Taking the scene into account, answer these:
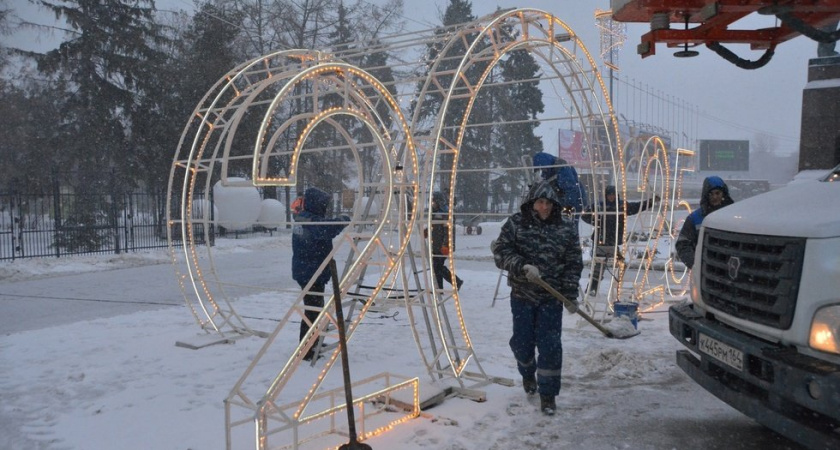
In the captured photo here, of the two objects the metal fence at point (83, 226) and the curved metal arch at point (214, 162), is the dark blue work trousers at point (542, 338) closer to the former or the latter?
the curved metal arch at point (214, 162)

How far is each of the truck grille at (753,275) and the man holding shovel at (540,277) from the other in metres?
1.02

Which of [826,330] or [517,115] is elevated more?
[517,115]

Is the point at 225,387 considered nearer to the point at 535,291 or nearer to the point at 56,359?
the point at 56,359

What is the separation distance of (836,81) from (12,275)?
52.2ft

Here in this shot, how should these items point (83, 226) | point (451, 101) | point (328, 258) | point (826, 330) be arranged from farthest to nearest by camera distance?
point (451, 101)
point (83, 226)
point (328, 258)
point (826, 330)

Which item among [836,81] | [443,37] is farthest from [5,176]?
[836,81]

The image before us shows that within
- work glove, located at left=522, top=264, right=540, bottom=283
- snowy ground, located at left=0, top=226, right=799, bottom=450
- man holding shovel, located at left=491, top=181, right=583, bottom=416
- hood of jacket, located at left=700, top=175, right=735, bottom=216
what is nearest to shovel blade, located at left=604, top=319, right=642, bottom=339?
snowy ground, located at left=0, top=226, right=799, bottom=450

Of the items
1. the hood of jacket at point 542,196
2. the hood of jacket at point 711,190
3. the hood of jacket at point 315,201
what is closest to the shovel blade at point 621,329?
the hood of jacket at point 711,190

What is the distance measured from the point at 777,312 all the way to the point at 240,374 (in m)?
4.51

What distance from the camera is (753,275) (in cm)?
348

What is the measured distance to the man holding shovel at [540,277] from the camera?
15.3 feet

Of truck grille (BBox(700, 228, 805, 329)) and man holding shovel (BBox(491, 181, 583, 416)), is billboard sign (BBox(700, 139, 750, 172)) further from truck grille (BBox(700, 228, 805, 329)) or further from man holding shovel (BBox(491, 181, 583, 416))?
truck grille (BBox(700, 228, 805, 329))

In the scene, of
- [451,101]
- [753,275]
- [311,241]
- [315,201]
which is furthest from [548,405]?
[451,101]

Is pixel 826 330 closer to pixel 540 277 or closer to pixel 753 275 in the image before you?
pixel 753 275
